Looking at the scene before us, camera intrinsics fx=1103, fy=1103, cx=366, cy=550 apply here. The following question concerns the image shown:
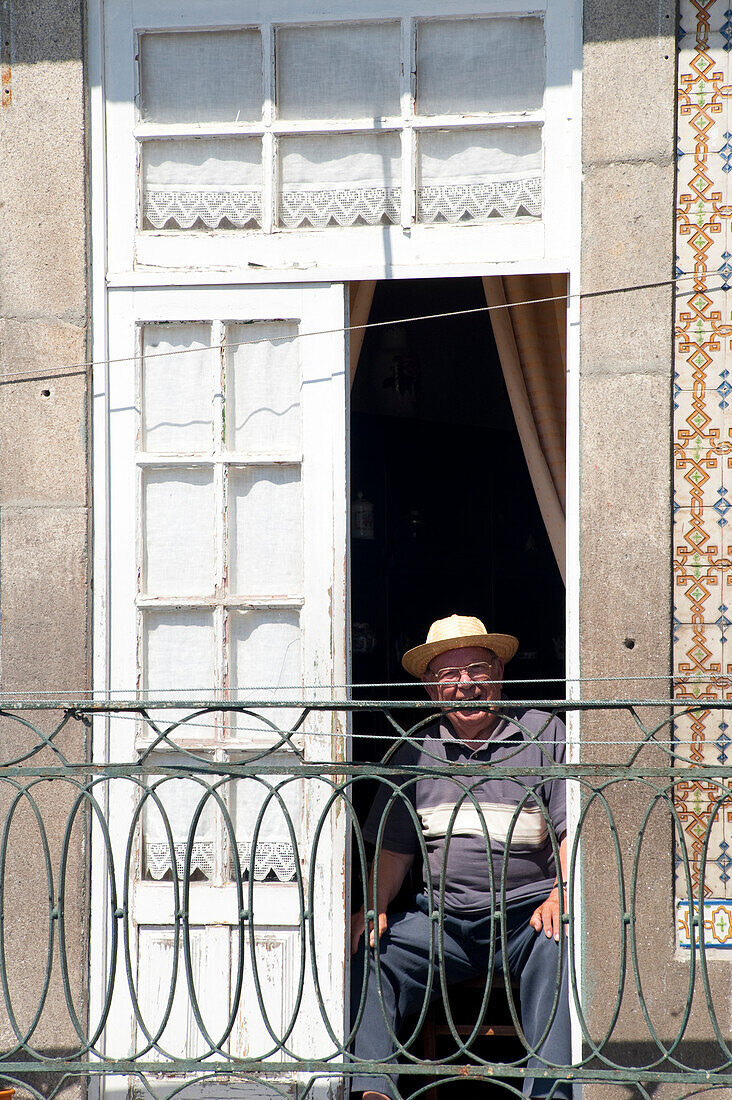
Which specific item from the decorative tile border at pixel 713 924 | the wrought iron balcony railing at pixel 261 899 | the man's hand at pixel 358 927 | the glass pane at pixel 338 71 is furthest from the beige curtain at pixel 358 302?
the decorative tile border at pixel 713 924

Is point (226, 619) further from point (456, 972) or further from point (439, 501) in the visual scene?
point (439, 501)

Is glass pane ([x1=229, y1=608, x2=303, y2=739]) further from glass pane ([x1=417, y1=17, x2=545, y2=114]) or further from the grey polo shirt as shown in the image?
glass pane ([x1=417, y1=17, x2=545, y2=114])

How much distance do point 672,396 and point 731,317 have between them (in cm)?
31

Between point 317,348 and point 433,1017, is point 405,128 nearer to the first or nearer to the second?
point 317,348

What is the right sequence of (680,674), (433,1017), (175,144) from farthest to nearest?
(433,1017) → (175,144) → (680,674)

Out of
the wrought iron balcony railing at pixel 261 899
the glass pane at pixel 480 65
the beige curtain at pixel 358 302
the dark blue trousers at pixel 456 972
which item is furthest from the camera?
the beige curtain at pixel 358 302

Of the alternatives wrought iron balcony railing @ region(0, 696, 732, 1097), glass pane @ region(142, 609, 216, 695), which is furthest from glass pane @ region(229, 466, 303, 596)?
wrought iron balcony railing @ region(0, 696, 732, 1097)

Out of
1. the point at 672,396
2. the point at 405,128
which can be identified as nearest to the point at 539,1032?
the point at 672,396

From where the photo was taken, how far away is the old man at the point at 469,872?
361cm

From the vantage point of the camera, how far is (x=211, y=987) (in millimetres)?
3574

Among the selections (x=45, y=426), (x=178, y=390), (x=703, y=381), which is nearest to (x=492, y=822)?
(x=703, y=381)

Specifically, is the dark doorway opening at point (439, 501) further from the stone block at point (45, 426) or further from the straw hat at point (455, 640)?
the stone block at point (45, 426)

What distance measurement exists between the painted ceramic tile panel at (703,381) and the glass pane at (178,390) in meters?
1.55

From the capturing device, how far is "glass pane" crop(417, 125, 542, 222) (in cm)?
366
